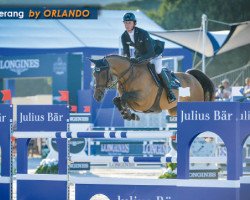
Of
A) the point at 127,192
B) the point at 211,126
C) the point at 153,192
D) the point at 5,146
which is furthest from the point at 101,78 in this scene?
the point at 211,126

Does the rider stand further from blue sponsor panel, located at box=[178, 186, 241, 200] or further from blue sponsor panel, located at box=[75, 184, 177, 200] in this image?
blue sponsor panel, located at box=[178, 186, 241, 200]

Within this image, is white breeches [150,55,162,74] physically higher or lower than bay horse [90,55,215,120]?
higher

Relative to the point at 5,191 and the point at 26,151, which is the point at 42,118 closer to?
the point at 26,151

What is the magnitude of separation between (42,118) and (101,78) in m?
1.94

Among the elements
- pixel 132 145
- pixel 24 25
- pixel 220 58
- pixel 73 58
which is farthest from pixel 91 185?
pixel 220 58

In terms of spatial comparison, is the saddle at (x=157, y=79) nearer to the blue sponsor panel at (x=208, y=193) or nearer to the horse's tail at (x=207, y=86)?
the horse's tail at (x=207, y=86)

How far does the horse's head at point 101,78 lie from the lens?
9.47m

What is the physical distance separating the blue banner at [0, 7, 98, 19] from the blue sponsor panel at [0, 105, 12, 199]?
12.3 meters

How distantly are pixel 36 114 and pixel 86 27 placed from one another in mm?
16513

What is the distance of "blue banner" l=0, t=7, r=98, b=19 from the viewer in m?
20.4

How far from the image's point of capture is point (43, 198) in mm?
7668

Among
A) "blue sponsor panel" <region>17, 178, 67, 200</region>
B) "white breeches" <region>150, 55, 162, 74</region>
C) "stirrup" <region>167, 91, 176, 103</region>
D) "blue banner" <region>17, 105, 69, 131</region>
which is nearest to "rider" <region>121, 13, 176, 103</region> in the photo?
"white breeches" <region>150, 55, 162, 74</region>

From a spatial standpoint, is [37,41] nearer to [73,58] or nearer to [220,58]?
[73,58]

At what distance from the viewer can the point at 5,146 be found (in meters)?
7.84
